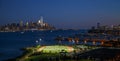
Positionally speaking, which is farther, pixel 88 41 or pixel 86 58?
pixel 88 41

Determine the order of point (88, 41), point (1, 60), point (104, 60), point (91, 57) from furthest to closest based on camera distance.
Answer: point (88, 41), point (1, 60), point (91, 57), point (104, 60)

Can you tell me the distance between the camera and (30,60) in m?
27.6

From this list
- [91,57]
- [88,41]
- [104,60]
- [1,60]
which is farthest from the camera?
[88,41]

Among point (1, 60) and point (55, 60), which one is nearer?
point (55, 60)

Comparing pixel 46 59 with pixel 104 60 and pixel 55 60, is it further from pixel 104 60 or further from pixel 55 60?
pixel 104 60

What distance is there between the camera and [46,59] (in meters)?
27.1

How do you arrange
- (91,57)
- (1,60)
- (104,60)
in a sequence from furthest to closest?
(1,60) < (91,57) < (104,60)

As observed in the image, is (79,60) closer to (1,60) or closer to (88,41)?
(1,60)

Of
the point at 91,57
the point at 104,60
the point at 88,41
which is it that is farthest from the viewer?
the point at 88,41

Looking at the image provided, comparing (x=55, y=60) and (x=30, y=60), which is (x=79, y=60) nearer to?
(x=55, y=60)

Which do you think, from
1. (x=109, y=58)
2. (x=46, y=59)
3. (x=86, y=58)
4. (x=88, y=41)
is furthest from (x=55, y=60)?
(x=88, y=41)

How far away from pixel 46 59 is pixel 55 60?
733 mm

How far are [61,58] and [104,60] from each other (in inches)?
152

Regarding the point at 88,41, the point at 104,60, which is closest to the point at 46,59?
the point at 104,60
